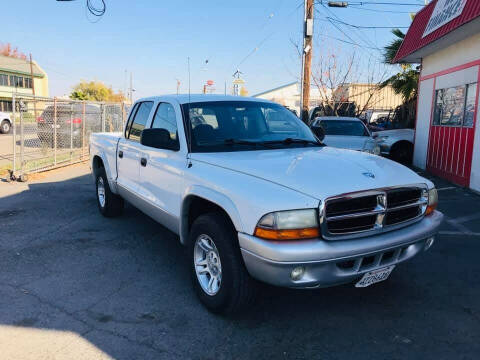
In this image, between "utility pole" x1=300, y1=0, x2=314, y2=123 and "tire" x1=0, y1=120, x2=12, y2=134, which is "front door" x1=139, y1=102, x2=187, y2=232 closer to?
"utility pole" x1=300, y1=0, x2=314, y2=123

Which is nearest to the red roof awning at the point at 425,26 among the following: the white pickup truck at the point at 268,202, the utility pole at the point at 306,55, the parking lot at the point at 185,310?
the utility pole at the point at 306,55

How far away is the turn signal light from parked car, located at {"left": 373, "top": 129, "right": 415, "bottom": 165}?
1103cm

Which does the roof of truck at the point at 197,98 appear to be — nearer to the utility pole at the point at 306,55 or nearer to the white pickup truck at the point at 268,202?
the white pickup truck at the point at 268,202

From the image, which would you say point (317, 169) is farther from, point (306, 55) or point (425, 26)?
point (306, 55)

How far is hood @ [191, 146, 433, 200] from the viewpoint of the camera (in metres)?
3.05

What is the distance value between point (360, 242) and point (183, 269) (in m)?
2.24

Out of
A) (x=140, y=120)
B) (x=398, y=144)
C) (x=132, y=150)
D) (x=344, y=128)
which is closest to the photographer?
(x=132, y=150)

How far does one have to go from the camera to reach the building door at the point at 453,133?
9.08 meters

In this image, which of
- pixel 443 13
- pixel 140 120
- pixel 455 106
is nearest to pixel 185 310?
pixel 140 120

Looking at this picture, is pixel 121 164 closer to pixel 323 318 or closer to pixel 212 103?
pixel 212 103

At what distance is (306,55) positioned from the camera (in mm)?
14945

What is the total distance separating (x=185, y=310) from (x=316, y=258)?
139 cm

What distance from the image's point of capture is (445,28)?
8984 mm

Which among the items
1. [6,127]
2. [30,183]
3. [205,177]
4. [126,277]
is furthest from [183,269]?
[6,127]
